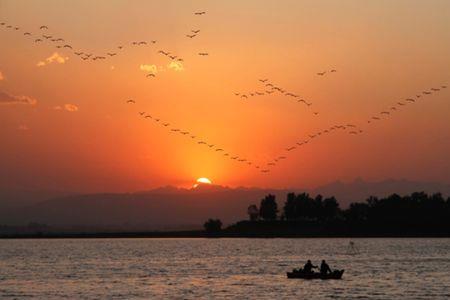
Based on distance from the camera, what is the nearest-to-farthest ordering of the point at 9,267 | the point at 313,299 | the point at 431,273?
the point at 313,299 < the point at 431,273 < the point at 9,267

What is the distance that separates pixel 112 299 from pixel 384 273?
4481cm

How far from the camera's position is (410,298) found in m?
83.9

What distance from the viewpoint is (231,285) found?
9875 centimetres

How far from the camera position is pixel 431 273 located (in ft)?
380

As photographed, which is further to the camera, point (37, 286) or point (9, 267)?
point (9, 267)

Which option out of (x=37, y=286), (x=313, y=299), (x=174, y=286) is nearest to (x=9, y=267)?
(x=37, y=286)

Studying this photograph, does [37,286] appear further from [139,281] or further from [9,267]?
[9,267]

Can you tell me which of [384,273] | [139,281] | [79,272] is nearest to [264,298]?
[139,281]

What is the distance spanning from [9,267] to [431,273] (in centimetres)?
6887

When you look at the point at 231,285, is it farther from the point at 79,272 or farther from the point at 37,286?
the point at 79,272

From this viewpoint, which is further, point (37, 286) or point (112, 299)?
point (37, 286)

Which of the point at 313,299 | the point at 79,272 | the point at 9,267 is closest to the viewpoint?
the point at 313,299

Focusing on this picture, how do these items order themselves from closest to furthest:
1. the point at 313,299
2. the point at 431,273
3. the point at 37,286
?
1. the point at 313,299
2. the point at 37,286
3. the point at 431,273

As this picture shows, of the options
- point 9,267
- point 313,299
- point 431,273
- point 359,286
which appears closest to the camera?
point 313,299
